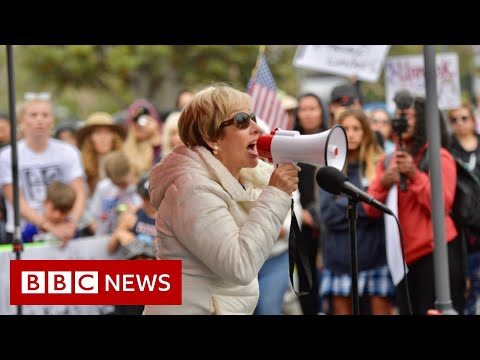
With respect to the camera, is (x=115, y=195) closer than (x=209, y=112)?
No

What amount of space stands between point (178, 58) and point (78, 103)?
54.2 feet

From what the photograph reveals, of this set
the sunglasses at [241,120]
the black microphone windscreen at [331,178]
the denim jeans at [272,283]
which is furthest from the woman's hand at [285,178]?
the denim jeans at [272,283]

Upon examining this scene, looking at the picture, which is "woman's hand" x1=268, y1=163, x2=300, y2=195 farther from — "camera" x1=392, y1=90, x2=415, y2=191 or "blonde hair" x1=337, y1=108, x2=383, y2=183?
"blonde hair" x1=337, y1=108, x2=383, y2=183

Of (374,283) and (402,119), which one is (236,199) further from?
(374,283)

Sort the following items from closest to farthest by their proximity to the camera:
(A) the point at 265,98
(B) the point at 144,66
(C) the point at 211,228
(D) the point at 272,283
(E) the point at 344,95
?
(C) the point at 211,228 < (D) the point at 272,283 < (A) the point at 265,98 < (E) the point at 344,95 < (B) the point at 144,66

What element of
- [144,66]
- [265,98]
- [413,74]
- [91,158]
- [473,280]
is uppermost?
[144,66]

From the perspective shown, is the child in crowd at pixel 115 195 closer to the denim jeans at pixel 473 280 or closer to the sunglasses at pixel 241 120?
the denim jeans at pixel 473 280

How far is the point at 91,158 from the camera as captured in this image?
352 inches

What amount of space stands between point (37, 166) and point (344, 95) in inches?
103

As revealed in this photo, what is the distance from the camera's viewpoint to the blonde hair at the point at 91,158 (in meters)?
8.74

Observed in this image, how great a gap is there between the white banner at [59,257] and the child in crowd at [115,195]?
0.34 metres

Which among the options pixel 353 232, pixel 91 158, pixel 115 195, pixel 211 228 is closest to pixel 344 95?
pixel 115 195

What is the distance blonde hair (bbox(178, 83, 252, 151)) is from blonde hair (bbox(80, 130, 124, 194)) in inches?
201
